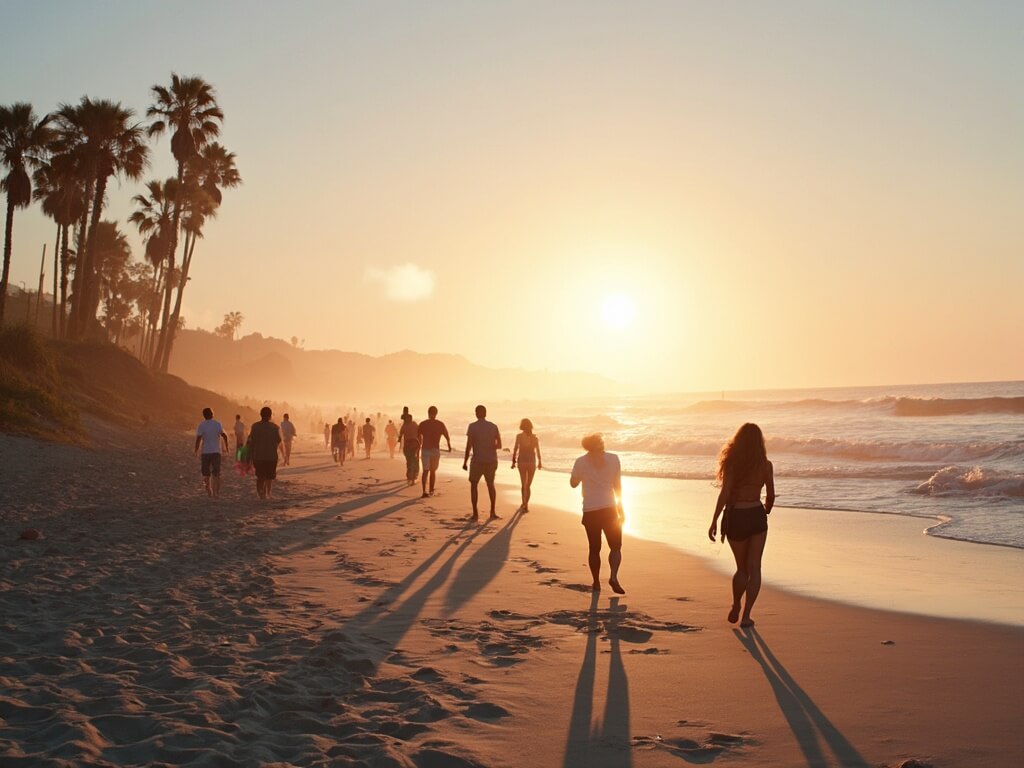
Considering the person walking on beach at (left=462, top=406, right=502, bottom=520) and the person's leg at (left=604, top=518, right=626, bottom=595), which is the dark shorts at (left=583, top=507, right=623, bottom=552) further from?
the person walking on beach at (left=462, top=406, right=502, bottom=520)

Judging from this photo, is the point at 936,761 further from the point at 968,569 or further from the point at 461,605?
the point at 968,569

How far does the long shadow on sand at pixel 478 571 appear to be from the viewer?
334 inches

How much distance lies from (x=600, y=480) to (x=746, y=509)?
5.68 feet

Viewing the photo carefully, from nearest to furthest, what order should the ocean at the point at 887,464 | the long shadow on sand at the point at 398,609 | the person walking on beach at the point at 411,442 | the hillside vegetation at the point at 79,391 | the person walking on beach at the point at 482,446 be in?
the long shadow on sand at the point at 398,609 < the person walking on beach at the point at 482,446 < the ocean at the point at 887,464 < the person walking on beach at the point at 411,442 < the hillside vegetation at the point at 79,391

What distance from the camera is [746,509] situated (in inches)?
303

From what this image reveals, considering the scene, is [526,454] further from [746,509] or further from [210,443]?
[746,509]

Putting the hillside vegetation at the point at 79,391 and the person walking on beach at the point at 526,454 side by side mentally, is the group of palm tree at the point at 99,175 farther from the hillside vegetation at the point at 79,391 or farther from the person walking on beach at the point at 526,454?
the person walking on beach at the point at 526,454

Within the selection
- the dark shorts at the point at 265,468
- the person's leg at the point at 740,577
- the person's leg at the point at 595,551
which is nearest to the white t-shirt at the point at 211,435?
the dark shorts at the point at 265,468

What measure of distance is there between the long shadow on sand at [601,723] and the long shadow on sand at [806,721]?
974 millimetres

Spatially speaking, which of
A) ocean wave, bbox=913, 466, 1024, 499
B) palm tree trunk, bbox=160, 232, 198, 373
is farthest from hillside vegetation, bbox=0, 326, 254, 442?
ocean wave, bbox=913, 466, 1024, 499

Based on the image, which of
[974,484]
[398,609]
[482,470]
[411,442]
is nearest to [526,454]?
[482,470]

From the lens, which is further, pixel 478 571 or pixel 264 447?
pixel 264 447

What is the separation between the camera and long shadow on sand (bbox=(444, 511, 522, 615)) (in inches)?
334

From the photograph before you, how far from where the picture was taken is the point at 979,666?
20.9ft
